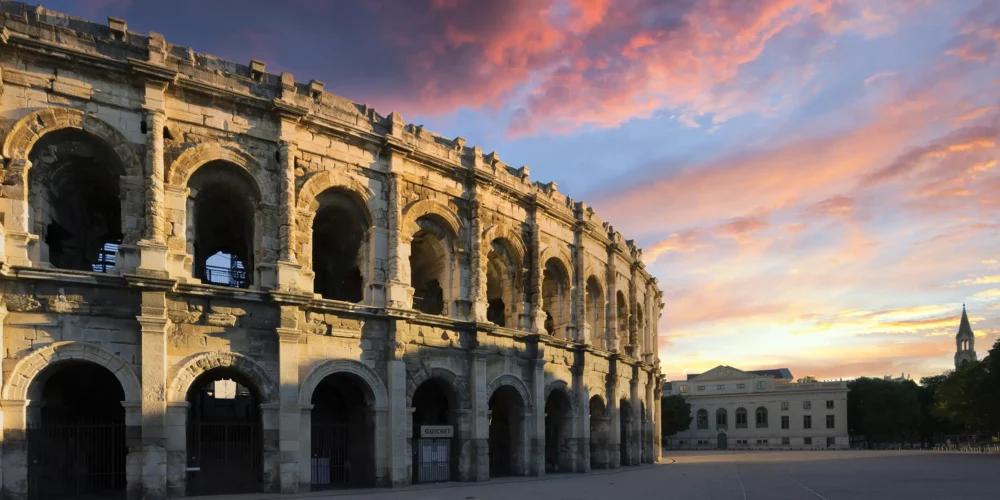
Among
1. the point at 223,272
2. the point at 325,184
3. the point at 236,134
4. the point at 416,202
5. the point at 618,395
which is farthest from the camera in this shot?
the point at 618,395

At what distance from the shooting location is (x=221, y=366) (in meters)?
18.3

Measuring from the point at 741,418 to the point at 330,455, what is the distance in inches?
2970

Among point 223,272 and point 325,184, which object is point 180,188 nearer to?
point 325,184

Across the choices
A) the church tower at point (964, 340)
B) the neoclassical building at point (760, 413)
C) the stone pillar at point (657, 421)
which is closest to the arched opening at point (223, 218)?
the stone pillar at point (657, 421)

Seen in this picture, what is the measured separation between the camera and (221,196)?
2108 centimetres

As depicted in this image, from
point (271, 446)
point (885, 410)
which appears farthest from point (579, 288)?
point (885, 410)

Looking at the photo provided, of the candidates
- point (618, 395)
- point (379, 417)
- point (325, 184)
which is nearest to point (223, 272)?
point (325, 184)

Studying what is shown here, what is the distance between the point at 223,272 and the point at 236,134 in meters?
7.01

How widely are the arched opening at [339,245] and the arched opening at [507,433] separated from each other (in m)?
6.35

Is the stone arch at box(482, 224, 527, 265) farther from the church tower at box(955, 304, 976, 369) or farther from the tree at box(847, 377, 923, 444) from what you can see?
the church tower at box(955, 304, 976, 369)

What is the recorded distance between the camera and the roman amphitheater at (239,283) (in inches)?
659

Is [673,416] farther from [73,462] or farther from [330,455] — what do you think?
[73,462]

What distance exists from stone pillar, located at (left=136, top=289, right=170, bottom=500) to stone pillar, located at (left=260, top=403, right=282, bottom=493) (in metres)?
2.48

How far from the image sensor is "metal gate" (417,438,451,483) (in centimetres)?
2272
